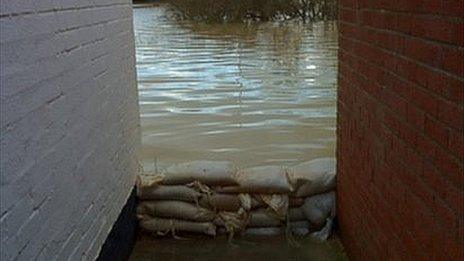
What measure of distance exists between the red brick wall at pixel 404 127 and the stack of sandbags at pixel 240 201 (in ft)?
1.54

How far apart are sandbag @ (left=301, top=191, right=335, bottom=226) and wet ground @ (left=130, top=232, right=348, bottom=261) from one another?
5.6 inches

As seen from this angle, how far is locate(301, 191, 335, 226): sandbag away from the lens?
434 cm

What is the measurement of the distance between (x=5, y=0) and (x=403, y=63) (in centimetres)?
145

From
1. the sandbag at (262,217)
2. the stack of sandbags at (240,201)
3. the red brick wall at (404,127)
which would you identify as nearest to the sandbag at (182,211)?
the stack of sandbags at (240,201)

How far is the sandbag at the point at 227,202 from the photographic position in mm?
4316

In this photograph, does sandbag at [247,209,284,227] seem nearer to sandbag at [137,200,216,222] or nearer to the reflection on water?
sandbag at [137,200,216,222]

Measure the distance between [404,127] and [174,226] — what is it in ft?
7.36

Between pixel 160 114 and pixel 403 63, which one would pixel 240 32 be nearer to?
pixel 160 114

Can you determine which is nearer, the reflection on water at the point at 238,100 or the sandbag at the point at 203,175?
the sandbag at the point at 203,175

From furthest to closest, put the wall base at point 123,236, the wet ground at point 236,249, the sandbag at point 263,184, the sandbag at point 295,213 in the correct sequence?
the sandbag at point 295,213 < the sandbag at point 263,184 < the wet ground at point 236,249 < the wall base at point 123,236

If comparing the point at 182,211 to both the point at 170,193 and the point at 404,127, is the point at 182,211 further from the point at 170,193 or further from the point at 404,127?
the point at 404,127

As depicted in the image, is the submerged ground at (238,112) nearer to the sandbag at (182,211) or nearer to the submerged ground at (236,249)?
the submerged ground at (236,249)

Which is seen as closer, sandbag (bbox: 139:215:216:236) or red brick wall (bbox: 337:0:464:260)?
red brick wall (bbox: 337:0:464:260)

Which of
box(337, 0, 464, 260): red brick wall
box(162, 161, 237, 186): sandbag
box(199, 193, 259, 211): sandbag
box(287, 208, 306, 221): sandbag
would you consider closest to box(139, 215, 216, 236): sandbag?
box(199, 193, 259, 211): sandbag
